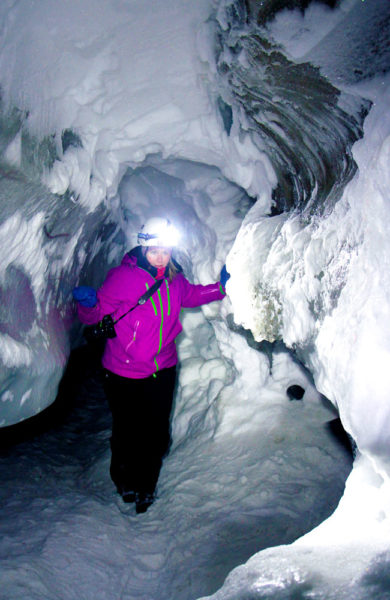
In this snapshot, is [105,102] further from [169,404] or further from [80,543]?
[80,543]

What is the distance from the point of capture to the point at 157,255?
370 cm

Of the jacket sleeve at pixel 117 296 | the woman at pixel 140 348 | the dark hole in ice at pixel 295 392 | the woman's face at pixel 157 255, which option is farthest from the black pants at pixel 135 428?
the dark hole in ice at pixel 295 392

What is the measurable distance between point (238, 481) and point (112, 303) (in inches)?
79.1

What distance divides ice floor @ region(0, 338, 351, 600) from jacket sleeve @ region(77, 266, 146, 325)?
1682mm

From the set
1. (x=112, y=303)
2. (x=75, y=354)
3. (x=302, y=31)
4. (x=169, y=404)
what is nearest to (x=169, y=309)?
(x=112, y=303)

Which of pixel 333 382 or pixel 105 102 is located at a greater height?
pixel 105 102

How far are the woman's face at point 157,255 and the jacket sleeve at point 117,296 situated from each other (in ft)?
0.82

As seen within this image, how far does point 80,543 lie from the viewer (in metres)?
3.01

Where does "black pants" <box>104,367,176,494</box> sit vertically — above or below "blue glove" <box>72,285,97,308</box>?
below

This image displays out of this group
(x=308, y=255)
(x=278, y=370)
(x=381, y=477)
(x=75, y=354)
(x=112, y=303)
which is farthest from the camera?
(x=75, y=354)

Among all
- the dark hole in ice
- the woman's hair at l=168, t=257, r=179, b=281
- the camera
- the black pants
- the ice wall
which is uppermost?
the ice wall

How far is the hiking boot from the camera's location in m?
3.60

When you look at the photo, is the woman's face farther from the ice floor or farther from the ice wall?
the ice floor

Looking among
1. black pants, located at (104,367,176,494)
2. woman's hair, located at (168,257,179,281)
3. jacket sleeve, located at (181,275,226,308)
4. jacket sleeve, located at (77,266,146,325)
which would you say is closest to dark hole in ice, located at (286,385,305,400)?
jacket sleeve, located at (181,275,226,308)
